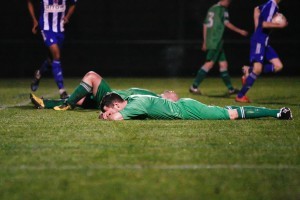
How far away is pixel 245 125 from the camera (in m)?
6.94

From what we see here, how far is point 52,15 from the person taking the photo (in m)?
10.7

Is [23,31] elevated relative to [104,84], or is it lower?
lower

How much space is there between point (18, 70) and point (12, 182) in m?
15.7

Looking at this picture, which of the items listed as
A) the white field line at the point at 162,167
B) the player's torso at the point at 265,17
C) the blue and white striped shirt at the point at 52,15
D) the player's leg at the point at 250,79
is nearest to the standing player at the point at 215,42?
the player's leg at the point at 250,79

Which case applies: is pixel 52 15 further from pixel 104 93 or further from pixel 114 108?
pixel 114 108

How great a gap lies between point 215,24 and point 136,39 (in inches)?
310

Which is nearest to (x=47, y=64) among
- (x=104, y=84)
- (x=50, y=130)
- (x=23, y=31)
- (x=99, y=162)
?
(x=104, y=84)

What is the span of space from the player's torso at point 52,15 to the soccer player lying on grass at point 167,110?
3.83 metres

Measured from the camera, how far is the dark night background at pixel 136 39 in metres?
19.4

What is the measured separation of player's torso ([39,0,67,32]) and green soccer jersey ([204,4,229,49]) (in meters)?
3.32

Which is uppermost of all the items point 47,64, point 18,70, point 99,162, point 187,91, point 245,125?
point 99,162

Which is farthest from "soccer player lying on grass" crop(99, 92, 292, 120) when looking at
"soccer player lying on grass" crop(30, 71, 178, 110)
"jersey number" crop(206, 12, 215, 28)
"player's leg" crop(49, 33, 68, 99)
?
"jersey number" crop(206, 12, 215, 28)

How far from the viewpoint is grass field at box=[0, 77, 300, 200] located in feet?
12.9

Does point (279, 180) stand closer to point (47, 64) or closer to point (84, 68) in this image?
point (47, 64)
